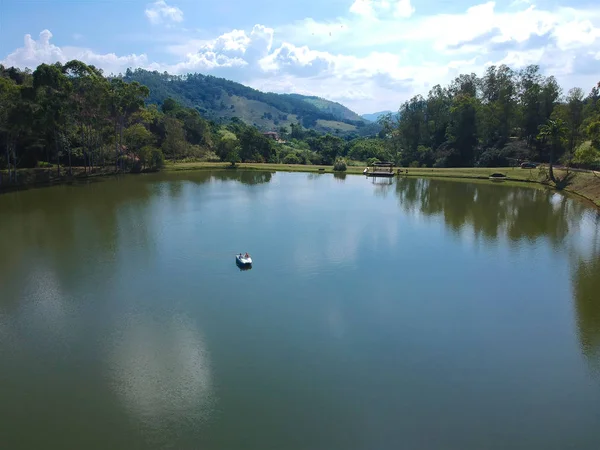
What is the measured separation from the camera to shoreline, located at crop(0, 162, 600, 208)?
41469mm

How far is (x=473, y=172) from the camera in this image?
2197 inches

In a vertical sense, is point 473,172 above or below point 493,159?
below

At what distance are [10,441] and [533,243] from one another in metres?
26.0

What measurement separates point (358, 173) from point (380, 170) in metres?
3.15

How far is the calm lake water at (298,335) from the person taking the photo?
411 inches

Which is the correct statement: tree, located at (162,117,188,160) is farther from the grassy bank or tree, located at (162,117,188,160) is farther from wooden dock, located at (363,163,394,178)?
wooden dock, located at (363,163,394,178)

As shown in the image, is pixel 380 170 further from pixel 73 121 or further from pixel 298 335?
pixel 298 335

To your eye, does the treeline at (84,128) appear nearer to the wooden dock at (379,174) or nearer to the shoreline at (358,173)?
the shoreline at (358,173)

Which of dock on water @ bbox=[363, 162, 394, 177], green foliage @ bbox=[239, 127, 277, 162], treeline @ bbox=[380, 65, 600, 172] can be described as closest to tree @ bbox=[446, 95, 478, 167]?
treeline @ bbox=[380, 65, 600, 172]

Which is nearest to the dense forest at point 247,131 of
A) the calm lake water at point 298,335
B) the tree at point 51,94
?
the tree at point 51,94

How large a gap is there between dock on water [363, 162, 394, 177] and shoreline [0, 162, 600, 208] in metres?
0.94

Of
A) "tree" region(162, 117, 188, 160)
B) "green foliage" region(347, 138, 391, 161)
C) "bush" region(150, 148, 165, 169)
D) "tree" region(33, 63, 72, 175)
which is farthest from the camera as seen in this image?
"green foliage" region(347, 138, 391, 161)

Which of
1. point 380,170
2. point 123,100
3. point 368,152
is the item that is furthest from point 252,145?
point 123,100

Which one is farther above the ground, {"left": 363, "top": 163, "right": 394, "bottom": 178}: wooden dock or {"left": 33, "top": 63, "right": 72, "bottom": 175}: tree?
{"left": 33, "top": 63, "right": 72, "bottom": 175}: tree
